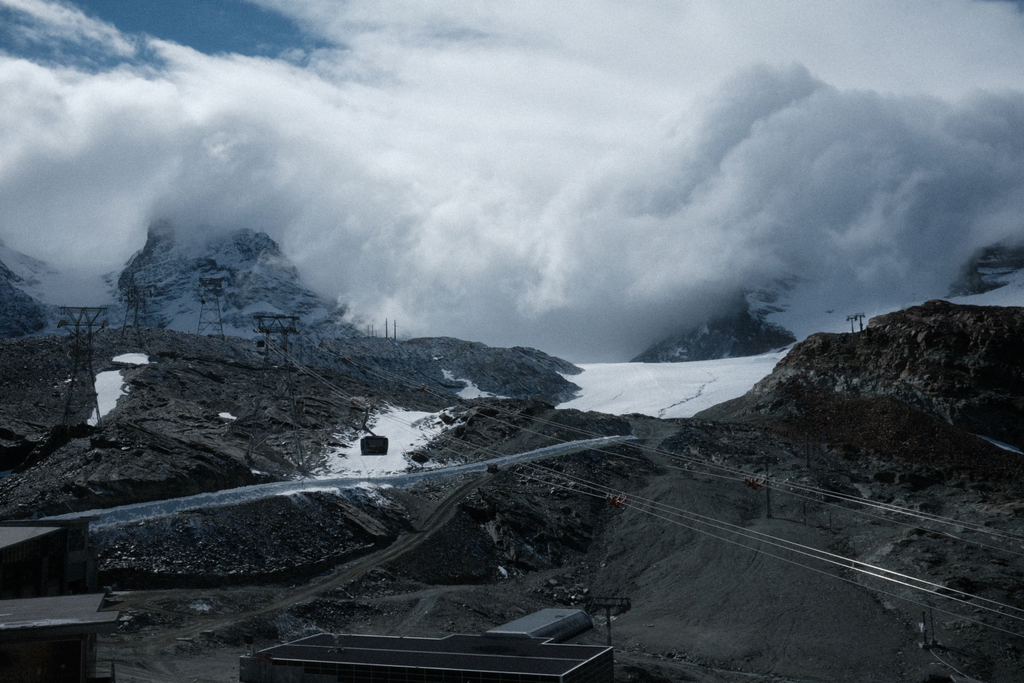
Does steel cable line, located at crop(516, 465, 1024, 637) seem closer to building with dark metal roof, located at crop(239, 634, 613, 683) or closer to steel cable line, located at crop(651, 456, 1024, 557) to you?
steel cable line, located at crop(651, 456, 1024, 557)

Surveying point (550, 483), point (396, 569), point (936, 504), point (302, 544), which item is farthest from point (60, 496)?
point (936, 504)

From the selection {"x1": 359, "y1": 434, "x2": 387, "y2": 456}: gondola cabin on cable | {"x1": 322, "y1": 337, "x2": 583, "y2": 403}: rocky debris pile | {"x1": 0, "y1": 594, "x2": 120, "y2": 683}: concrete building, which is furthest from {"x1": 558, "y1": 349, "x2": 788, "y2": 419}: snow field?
{"x1": 0, "y1": 594, "x2": 120, "y2": 683}: concrete building

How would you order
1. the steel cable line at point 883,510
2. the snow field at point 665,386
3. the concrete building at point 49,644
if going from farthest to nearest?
the snow field at point 665,386
the steel cable line at point 883,510
the concrete building at point 49,644

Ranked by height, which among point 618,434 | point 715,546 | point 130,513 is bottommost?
point 715,546

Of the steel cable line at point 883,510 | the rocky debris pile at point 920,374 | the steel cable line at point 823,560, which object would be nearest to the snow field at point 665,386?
the rocky debris pile at point 920,374

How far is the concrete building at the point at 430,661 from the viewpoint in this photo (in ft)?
109

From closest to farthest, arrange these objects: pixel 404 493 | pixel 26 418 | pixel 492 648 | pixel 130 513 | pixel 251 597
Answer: pixel 492 648 → pixel 251 597 → pixel 130 513 → pixel 404 493 → pixel 26 418

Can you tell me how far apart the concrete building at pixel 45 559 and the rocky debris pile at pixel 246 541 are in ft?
17.8

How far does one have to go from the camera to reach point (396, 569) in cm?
5681

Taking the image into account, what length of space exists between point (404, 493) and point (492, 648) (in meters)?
30.9

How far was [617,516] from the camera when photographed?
222 feet

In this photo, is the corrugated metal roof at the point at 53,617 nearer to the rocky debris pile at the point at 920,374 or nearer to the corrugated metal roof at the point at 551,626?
the corrugated metal roof at the point at 551,626

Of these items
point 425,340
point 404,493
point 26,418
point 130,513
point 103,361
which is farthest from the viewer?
point 425,340

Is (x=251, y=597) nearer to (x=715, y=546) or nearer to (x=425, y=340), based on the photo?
(x=715, y=546)
